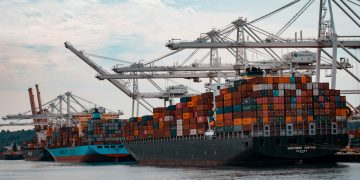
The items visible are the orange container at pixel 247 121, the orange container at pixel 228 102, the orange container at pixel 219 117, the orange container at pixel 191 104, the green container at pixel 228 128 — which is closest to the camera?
the orange container at pixel 247 121

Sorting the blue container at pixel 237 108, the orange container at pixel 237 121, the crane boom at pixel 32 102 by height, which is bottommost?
the orange container at pixel 237 121

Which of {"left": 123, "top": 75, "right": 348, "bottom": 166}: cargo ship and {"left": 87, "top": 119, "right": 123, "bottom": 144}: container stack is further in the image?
{"left": 87, "top": 119, "right": 123, "bottom": 144}: container stack

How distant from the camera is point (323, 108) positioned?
2569 inches

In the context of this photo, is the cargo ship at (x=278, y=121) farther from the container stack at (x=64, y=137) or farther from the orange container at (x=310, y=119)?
the container stack at (x=64, y=137)

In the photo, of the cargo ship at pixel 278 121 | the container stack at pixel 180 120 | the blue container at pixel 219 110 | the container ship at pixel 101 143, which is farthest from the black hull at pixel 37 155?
the cargo ship at pixel 278 121

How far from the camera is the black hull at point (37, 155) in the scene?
143750 mm

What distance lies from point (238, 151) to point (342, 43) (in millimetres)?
16186

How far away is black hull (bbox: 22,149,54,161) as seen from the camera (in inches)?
5659

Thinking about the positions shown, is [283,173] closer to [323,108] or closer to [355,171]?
[355,171]

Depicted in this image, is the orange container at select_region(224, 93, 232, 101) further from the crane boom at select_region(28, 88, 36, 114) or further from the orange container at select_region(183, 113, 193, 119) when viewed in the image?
the crane boom at select_region(28, 88, 36, 114)

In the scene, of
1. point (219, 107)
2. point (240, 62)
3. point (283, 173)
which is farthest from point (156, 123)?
point (283, 173)

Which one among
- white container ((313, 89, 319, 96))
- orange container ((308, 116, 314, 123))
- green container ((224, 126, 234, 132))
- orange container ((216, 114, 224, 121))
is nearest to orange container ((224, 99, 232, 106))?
orange container ((216, 114, 224, 121))

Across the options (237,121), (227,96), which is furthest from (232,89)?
(237,121)

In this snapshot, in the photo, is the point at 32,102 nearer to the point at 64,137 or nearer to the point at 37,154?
the point at 37,154
